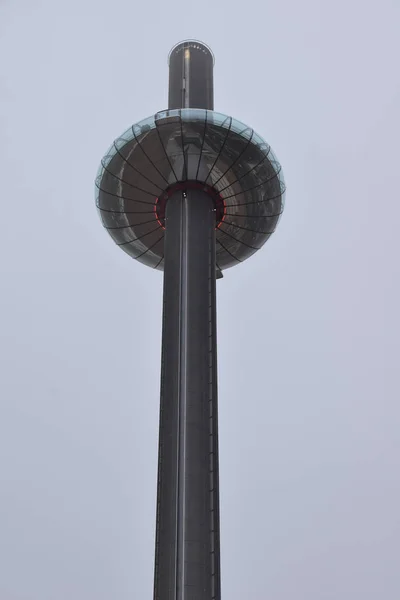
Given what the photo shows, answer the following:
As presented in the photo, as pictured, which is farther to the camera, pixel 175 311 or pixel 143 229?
pixel 143 229

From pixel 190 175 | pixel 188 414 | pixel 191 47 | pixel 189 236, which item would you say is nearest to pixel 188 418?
pixel 188 414

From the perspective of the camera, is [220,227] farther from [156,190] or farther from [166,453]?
[166,453]

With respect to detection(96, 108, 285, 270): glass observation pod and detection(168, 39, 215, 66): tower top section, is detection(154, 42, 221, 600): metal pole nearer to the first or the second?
detection(96, 108, 285, 270): glass observation pod

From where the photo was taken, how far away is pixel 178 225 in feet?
87.4

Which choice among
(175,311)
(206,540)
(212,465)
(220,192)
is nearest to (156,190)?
(220,192)

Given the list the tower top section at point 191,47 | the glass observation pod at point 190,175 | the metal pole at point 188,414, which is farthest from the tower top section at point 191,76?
the metal pole at point 188,414

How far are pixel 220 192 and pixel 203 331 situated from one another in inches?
295

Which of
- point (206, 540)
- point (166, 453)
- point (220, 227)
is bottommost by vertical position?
point (206, 540)

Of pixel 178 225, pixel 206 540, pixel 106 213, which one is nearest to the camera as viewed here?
pixel 206 540

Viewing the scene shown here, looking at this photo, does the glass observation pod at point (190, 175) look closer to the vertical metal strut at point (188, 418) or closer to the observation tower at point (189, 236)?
the observation tower at point (189, 236)

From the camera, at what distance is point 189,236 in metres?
26.0

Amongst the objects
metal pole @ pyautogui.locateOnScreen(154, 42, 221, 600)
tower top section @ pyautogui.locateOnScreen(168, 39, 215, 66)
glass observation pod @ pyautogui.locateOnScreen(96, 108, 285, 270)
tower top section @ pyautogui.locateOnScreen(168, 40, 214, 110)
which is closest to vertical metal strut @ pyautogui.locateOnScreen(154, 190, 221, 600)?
metal pole @ pyautogui.locateOnScreen(154, 42, 221, 600)

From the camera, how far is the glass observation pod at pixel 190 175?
27.5m

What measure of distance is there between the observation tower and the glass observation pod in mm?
46
